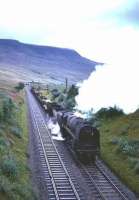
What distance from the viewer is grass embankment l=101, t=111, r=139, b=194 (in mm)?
28681

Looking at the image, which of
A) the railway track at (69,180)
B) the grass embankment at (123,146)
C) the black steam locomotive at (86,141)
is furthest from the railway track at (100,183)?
the grass embankment at (123,146)

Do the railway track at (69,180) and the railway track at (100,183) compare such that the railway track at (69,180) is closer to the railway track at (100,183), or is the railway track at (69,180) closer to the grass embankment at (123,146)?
the railway track at (100,183)

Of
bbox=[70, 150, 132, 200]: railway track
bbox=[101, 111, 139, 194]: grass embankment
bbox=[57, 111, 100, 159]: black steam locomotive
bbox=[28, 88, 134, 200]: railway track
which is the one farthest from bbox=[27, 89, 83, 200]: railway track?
bbox=[101, 111, 139, 194]: grass embankment

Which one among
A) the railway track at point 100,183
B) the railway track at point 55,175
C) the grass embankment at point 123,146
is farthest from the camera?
the grass embankment at point 123,146

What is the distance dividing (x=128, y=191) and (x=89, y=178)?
3.23 metres

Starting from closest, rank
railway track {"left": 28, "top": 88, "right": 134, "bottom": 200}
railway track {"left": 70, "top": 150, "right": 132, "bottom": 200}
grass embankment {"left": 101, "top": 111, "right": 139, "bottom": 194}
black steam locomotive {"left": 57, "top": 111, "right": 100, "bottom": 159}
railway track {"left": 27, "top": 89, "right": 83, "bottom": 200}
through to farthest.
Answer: railway track {"left": 27, "top": 89, "right": 83, "bottom": 200} → railway track {"left": 28, "top": 88, "right": 134, "bottom": 200} → railway track {"left": 70, "top": 150, "right": 132, "bottom": 200} → grass embankment {"left": 101, "top": 111, "right": 139, "bottom": 194} → black steam locomotive {"left": 57, "top": 111, "right": 100, "bottom": 159}

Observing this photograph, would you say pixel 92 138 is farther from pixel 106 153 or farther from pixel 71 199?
pixel 71 199

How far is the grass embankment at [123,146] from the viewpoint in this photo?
28.7 m

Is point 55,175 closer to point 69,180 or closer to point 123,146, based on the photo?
point 69,180

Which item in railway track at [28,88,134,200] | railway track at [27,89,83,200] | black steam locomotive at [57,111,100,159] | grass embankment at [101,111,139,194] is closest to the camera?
railway track at [27,89,83,200]

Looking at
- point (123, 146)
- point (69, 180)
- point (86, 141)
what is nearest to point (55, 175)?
point (69, 180)

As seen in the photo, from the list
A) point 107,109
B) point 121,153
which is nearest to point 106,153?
point 121,153

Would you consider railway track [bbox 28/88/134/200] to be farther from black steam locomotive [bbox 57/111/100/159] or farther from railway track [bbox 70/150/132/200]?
black steam locomotive [bbox 57/111/100/159]

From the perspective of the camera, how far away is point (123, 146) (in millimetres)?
35281
